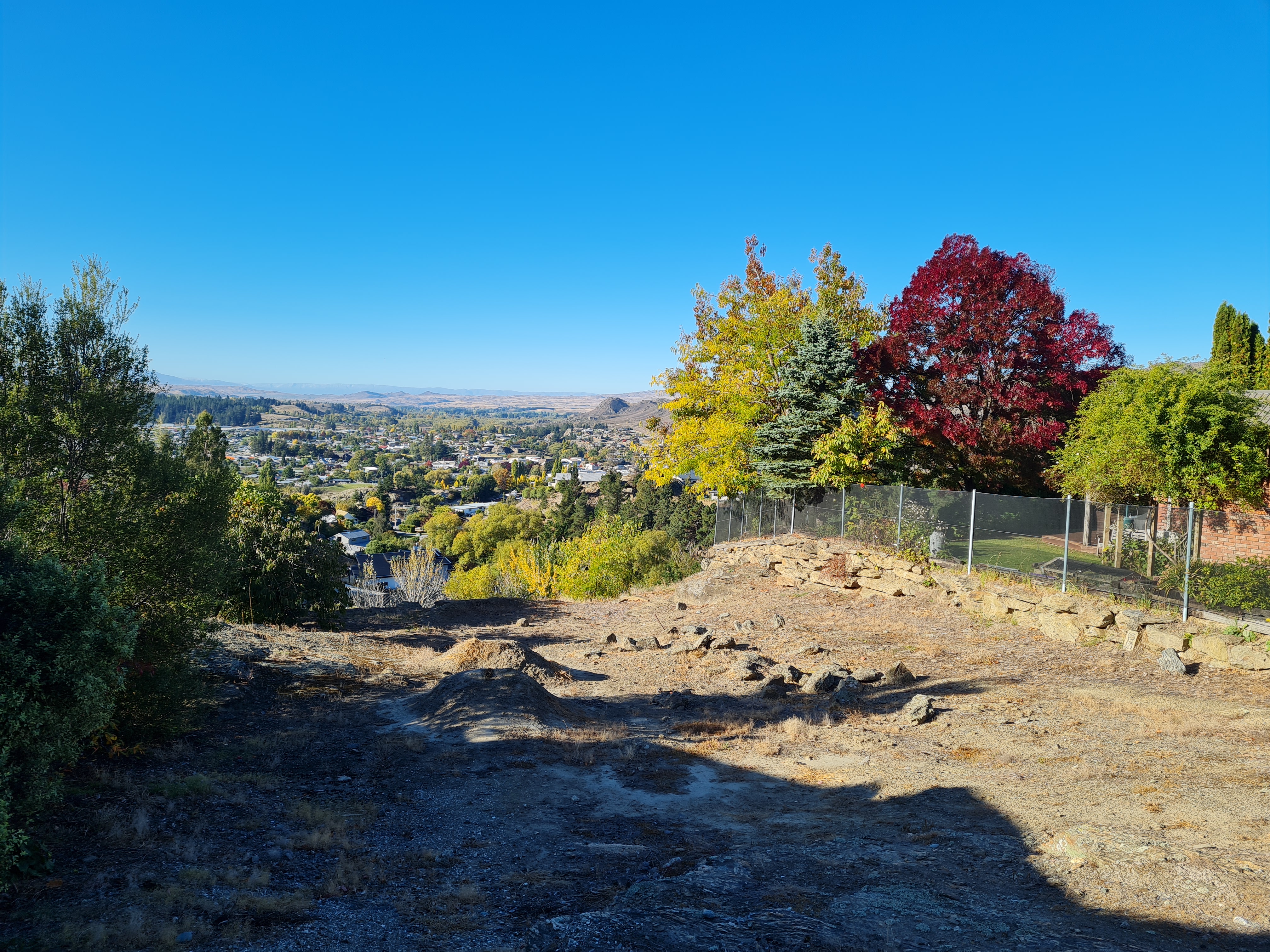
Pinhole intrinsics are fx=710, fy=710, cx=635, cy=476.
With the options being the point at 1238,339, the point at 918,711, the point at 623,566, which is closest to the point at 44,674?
the point at 918,711

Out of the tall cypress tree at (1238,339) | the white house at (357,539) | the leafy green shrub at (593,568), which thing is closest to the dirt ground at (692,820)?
the leafy green shrub at (593,568)

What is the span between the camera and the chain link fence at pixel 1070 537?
1092 centimetres

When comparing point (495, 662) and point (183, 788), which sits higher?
point (183, 788)

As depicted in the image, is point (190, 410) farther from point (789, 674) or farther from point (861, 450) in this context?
point (789, 674)

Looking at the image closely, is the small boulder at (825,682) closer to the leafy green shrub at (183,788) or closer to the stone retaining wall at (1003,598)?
the stone retaining wall at (1003,598)

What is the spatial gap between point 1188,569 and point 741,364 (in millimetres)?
13970

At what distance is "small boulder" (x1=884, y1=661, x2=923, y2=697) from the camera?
11805mm

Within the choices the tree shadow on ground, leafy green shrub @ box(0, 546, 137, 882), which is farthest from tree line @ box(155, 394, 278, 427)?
the tree shadow on ground

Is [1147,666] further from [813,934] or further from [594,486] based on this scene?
[594,486]

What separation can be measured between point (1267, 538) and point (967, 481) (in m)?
8.87

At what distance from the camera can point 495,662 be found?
42.7ft

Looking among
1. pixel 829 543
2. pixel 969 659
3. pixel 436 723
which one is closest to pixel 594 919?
pixel 436 723

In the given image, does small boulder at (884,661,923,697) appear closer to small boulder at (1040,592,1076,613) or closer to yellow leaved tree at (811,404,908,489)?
small boulder at (1040,592,1076,613)

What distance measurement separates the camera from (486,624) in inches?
797
